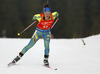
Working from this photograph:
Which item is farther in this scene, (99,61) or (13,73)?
(99,61)

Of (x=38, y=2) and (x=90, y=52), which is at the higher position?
(x=38, y=2)

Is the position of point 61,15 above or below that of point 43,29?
below

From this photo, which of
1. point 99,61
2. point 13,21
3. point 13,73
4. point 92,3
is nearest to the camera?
point 13,73

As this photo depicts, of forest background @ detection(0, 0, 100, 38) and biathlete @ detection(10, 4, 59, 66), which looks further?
forest background @ detection(0, 0, 100, 38)

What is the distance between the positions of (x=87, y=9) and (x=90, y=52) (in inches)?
1852

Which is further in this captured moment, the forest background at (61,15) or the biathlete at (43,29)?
the forest background at (61,15)

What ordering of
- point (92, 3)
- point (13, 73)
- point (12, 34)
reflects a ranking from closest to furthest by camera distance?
point (13, 73), point (12, 34), point (92, 3)

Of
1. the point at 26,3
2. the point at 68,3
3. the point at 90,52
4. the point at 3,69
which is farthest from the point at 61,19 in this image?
the point at 3,69

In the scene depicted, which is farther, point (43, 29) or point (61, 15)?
point (61, 15)

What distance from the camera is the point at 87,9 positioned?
54875 mm

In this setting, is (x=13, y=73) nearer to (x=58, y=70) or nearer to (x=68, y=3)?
(x=58, y=70)

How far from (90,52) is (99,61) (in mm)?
1749

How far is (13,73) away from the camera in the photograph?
5.27 m

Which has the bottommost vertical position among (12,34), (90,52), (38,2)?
A: (12,34)
